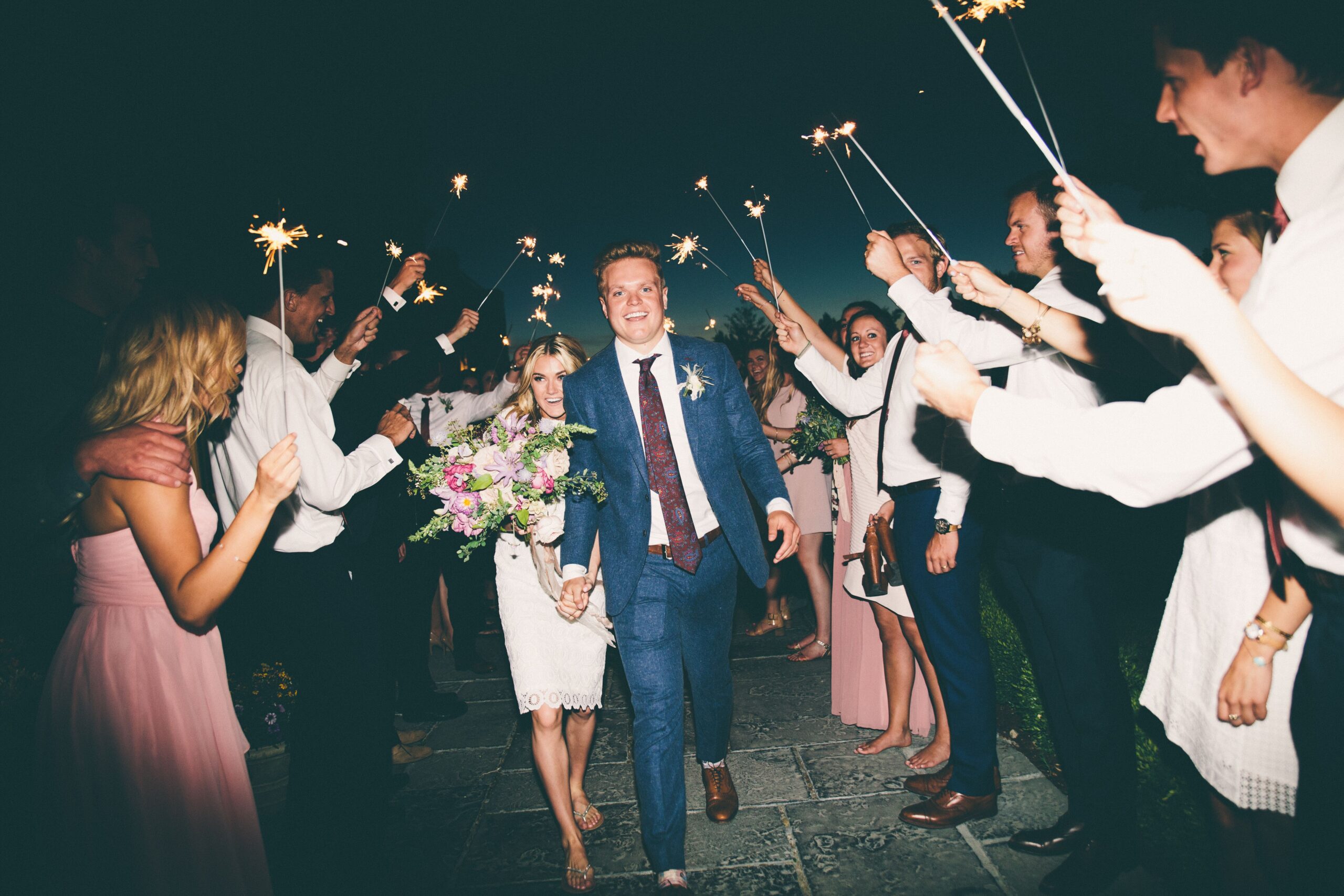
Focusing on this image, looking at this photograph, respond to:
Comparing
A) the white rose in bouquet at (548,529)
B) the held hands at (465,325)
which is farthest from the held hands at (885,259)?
the held hands at (465,325)

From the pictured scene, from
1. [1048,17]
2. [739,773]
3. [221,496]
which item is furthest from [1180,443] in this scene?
[1048,17]

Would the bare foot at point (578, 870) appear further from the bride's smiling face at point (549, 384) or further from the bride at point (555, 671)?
the bride's smiling face at point (549, 384)

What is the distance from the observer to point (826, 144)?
2764 millimetres

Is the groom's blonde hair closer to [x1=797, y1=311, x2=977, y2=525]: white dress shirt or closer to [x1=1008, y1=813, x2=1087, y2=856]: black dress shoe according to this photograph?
[x1=797, y1=311, x2=977, y2=525]: white dress shirt

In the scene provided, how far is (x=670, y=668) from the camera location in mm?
2775

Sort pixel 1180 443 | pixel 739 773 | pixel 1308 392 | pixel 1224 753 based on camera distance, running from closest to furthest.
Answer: pixel 1308 392
pixel 1180 443
pixel 1224 753
pixel 739 773

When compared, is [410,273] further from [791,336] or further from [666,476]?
[791,336]

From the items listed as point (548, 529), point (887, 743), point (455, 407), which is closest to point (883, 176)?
point (548, 529)

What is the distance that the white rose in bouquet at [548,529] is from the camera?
115 inches

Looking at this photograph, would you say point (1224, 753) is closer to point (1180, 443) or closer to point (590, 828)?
point (1180, 443)

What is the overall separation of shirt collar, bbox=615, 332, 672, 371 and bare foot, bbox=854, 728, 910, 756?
2.76 metres

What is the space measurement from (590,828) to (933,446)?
9.13 ft

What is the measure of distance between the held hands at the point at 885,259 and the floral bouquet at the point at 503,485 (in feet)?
5.10

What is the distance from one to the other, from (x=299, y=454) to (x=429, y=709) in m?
2.77
